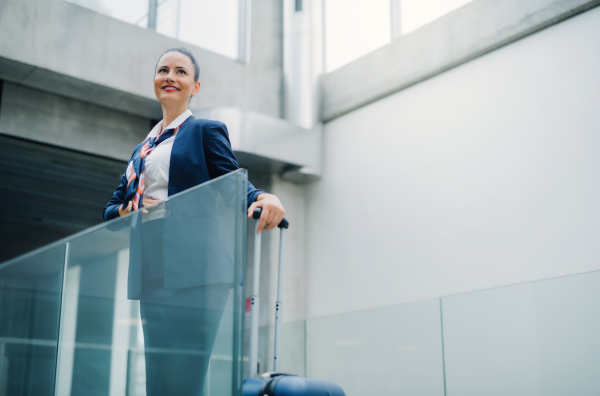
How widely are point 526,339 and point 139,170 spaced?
253cm

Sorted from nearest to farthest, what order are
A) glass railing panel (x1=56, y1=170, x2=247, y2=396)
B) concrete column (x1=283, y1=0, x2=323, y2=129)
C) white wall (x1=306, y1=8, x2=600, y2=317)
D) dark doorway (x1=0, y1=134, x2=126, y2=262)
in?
Answer: glass railing panel (x1=56, y1=170, x2=247, y2=396), white wall (x1=306, y1=8, x2=600, y2=317), dark doorway (x1=0, y1=134, x2=126, y2=262), concrete column (x1=283, y1=0, x2=323, y2=129)

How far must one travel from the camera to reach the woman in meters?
1.39

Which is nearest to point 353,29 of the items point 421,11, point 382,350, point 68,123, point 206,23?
point 421,11

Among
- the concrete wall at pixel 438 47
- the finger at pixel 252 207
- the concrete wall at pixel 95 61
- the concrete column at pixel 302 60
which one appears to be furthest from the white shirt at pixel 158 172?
the concrete column at pixel 302 60

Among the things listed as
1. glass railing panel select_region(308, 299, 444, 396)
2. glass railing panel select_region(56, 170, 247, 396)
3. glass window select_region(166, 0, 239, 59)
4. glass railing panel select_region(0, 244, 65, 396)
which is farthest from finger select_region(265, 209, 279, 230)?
glass window select_region(166, 0, 239, 59)

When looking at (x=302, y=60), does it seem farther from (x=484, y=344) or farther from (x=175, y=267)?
(x=175, y=267)

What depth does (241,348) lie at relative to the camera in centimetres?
135

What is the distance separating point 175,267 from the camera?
1427 millimetres

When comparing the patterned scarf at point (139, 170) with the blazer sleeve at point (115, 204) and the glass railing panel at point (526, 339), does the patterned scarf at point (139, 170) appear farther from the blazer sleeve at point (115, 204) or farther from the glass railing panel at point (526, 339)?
the glass railing panel at point (526, 339)

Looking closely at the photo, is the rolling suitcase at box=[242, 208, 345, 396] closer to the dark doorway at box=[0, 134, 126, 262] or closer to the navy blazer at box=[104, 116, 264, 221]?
the navy blazer at box=[104, 116, 264, 221]

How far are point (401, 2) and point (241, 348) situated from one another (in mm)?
5426

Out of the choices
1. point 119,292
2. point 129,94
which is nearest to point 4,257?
point 129,94

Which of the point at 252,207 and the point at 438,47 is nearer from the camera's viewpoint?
the point at 252,207

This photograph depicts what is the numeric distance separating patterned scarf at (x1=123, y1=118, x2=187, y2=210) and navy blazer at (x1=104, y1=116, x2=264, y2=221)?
0.08m
